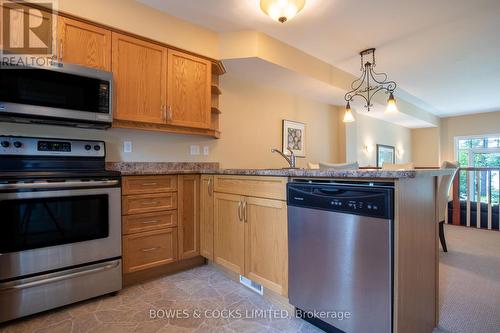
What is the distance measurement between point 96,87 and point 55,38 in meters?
0.43

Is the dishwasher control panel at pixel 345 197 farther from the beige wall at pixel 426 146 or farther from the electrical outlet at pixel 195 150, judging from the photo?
the beige wall at pixel 426 146

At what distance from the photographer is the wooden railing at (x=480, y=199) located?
13.4 ft

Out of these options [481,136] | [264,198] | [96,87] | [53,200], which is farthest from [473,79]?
[53,200]

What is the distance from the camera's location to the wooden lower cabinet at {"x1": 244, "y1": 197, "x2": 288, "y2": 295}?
1656 mm

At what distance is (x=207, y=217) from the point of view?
2.39m

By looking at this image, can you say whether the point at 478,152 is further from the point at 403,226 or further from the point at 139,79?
the point at 139,79

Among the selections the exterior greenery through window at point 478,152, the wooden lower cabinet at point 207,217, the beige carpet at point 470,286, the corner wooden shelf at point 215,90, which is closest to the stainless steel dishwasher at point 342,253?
the beige carpet at point 470,286

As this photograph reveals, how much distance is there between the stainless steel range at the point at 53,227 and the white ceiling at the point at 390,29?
1596 millimetres

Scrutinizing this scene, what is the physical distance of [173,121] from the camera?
2.48 m

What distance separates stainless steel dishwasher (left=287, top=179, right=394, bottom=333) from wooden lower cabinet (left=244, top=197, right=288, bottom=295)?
0.07 metres

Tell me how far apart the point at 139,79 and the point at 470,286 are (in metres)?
3.36

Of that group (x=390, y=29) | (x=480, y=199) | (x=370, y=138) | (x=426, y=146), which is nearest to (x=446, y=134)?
(x=426, y=146)

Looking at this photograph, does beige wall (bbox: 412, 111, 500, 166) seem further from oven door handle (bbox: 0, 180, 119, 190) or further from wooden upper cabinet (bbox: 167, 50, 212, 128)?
oven door handle (bbox: 0, 180, 119, 190)

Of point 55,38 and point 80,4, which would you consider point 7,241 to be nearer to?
point 55,38
